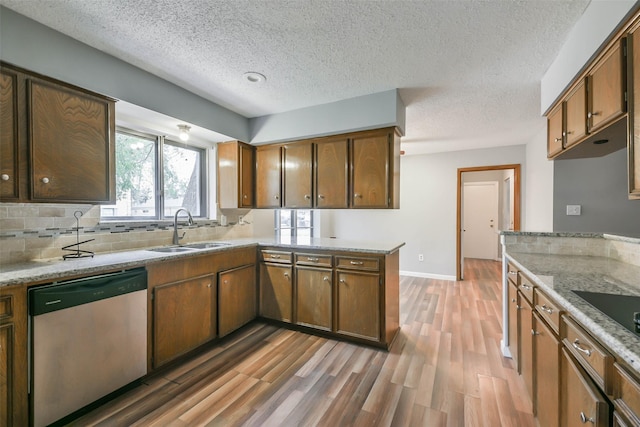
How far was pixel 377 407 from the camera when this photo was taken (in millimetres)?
1749

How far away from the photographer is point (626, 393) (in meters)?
0.74

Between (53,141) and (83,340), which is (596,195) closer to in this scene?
(83,340)

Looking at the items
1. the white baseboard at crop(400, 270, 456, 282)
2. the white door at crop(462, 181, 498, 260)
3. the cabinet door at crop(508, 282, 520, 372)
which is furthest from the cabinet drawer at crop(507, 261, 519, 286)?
the white door at crop(462, 181, 498, 260)

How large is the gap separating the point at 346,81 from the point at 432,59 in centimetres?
73

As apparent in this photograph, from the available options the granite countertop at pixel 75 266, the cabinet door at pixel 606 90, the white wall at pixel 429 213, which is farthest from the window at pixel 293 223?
the cabinet door at pixel 606 90

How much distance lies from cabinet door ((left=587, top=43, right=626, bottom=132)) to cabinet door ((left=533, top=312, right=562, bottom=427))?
1118mm

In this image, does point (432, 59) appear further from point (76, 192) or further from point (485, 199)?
point (485, 199)

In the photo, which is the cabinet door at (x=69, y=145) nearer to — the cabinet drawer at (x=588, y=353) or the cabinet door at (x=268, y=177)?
the cabinet door at (x=268, y=177)

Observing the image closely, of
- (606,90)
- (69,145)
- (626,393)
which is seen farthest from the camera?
(69,145)

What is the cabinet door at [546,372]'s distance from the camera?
1194 millimetres

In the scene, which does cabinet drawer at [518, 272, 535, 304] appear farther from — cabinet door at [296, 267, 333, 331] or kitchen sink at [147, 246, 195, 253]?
kitchen sink at [147, 246, 195, 253]

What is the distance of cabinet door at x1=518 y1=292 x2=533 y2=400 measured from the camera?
1.62m

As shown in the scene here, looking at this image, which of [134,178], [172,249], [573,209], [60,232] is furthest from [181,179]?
[573,209]

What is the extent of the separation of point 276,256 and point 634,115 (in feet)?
8.93
